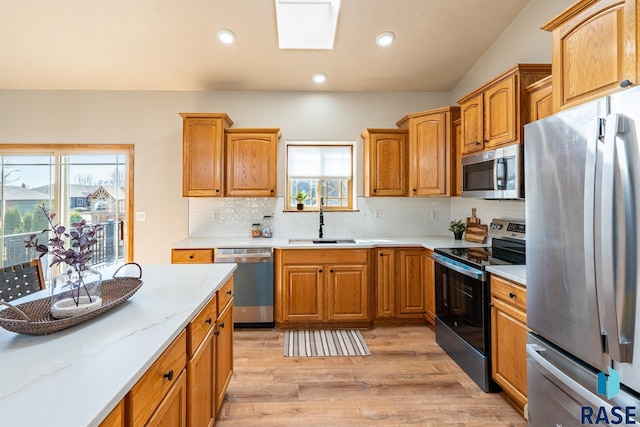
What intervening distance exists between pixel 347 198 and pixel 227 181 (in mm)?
1531

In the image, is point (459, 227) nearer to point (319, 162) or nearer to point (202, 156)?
point (319, 162)

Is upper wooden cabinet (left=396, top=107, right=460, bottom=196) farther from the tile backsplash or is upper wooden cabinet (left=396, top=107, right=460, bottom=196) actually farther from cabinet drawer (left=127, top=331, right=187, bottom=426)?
cabinet drawer (left=127, top=331, right=187, bottom=426)

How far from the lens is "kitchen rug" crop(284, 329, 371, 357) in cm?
260

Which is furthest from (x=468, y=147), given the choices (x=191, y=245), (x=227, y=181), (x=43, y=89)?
(x=43, y=89)

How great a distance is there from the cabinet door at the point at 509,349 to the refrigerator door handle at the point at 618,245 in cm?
71

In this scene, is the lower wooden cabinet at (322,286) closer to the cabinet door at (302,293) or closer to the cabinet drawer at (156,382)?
the cabinet door at (302,293)

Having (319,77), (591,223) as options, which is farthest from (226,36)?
(591,223)

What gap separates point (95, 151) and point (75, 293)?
10.9 feet

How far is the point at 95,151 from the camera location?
144 inches

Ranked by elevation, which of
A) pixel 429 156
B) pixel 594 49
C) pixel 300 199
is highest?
pixel 594 49

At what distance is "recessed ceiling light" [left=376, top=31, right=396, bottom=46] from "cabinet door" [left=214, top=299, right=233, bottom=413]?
2833 millimetres

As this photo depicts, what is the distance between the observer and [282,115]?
3.72 m

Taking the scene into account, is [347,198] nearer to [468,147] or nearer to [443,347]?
[468,147]

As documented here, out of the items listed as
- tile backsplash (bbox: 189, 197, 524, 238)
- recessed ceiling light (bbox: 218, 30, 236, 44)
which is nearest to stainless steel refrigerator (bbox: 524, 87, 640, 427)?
tile backsplash (bbox: 189, 197, 524, 238)
